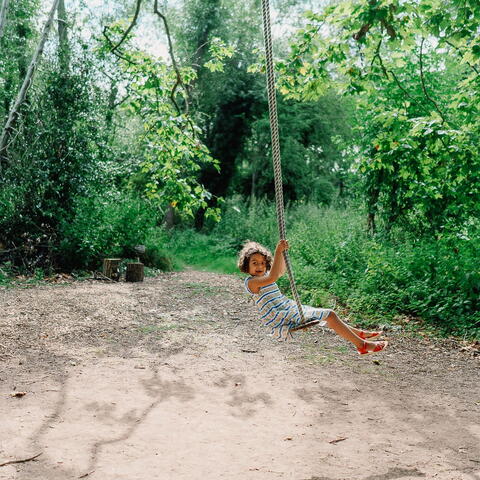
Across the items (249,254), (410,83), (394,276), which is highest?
(410,83)

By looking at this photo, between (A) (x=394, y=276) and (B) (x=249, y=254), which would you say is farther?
(A) (x=394, y=276)

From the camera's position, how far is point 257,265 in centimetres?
448

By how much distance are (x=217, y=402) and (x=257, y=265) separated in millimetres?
1232

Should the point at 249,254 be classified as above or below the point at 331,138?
below

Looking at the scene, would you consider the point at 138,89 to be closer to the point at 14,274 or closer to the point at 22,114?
the point at 22,114

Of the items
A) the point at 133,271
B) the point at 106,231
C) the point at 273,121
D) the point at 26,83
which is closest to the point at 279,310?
the point at 273,121

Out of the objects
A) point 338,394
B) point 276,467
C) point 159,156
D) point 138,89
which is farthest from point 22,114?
point 276,467

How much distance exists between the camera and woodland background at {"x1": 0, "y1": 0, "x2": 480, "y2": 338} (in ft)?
22.6

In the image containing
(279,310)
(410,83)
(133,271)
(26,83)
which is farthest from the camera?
(133,271)

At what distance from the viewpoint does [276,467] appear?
131 inches

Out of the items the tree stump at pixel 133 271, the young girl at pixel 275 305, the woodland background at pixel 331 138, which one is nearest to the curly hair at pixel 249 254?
the young girl at pixel 275 305

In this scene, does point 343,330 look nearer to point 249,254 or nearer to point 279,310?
point 279,310

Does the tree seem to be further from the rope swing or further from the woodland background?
the rope swing

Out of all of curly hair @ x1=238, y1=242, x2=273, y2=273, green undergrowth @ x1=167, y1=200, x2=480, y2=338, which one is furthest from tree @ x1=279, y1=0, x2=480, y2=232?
curly hair @ x1=238, y1=242, x2=273, y2=273
